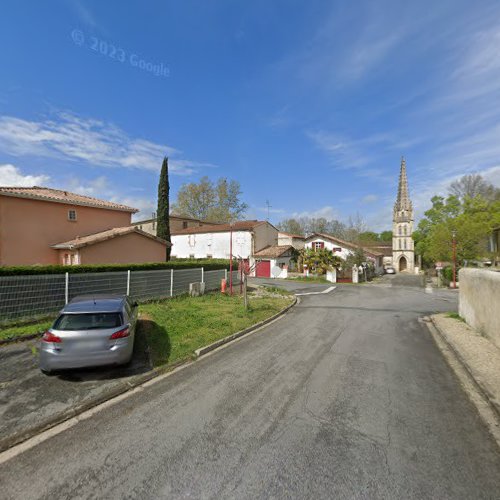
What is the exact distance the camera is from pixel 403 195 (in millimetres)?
57406

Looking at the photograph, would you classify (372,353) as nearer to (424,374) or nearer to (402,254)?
(424,374)

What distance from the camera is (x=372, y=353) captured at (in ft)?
25.3

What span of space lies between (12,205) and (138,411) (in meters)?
19.1

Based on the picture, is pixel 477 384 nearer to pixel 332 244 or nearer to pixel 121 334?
pixel 121 334

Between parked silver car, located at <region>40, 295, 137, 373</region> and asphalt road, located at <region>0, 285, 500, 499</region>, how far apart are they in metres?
1.09

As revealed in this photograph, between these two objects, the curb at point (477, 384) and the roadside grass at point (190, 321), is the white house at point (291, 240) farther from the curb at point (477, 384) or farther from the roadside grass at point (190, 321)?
the curb at point (477, 384)

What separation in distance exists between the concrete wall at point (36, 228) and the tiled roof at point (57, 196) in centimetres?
40

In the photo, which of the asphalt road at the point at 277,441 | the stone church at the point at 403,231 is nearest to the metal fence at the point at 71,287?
the asphalt road at the point at 277,441

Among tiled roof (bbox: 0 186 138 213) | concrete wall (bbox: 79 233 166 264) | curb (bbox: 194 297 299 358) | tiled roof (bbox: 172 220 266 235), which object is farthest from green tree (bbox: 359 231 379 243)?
curb (bbox: 194 297 299 358)

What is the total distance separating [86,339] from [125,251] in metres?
15.0

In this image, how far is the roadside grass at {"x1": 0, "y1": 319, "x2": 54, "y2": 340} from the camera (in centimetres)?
814

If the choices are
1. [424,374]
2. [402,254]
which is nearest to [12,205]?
[424,374]

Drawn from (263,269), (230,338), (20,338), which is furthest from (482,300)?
(263,269)

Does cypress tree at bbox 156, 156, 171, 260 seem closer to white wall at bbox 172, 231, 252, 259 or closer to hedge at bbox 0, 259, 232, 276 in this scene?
white wall at bbox 172, 231, 252, 259
